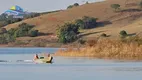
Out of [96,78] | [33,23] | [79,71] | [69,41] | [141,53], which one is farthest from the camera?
[33,23]

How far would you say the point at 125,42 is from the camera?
234 feet

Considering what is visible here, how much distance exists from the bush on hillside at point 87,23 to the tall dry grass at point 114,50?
85473 millimetres

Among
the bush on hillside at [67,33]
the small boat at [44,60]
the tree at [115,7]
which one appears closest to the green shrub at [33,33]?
the bush on hillside at [67,33]

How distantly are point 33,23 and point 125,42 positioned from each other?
341 feet

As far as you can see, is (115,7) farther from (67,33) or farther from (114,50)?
(114,50)

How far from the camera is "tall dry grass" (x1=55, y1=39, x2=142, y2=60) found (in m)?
68.2

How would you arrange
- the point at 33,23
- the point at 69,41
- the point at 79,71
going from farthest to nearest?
the point at 33,23
the point at 69,41
the point at 79,71

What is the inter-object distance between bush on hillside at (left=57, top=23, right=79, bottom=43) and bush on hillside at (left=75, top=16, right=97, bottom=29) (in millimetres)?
8763

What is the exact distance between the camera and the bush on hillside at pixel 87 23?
159 m

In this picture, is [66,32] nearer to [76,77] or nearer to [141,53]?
[141,53]

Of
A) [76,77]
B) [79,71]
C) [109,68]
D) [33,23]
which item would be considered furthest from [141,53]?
[33,23]

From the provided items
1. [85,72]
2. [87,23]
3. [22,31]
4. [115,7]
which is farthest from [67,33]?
[85,72]

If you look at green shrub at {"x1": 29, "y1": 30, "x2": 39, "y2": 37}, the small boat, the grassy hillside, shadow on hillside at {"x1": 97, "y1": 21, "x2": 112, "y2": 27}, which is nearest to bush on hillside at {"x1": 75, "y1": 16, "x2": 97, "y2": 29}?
shadow on hillside at {"x1": 97, "y1": 21, "x2": 112, "y2": 27}

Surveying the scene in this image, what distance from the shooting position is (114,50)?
69750mm
